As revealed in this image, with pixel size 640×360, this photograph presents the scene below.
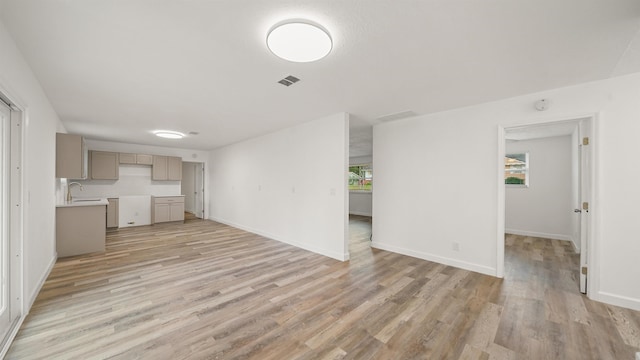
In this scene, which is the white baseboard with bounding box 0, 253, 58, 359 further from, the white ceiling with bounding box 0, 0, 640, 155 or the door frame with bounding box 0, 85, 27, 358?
the white ceiling with bounding box 0, 0, 640, 155

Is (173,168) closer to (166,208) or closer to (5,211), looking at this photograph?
(166,208)

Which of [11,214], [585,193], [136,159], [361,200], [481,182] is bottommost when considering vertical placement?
[361,200]

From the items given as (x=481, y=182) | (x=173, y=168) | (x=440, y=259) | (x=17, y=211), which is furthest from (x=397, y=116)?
(x=173, y=168)

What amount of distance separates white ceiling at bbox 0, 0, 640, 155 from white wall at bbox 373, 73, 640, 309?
0.27m

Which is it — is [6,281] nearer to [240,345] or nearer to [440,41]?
[240,345]

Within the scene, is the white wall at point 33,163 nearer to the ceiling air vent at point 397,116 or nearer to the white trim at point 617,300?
the ceiling air vent at point 397,116

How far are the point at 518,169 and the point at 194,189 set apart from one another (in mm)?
10979

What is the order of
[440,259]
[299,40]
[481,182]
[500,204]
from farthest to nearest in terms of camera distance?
[440,259] < [481,182] < [500,204] < [299,40]

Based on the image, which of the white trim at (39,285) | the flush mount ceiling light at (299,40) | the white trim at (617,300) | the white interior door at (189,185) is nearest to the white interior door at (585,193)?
the white trim at (617,300)

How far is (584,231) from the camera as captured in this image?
2842 millimetres

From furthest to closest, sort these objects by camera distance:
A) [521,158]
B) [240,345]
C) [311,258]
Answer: [521,158] → [311,258] → [240,345]

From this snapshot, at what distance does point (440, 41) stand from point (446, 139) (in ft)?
7.22

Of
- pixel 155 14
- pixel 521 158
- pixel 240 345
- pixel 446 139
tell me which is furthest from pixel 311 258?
pixel 521 158

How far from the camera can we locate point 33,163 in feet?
8.40
